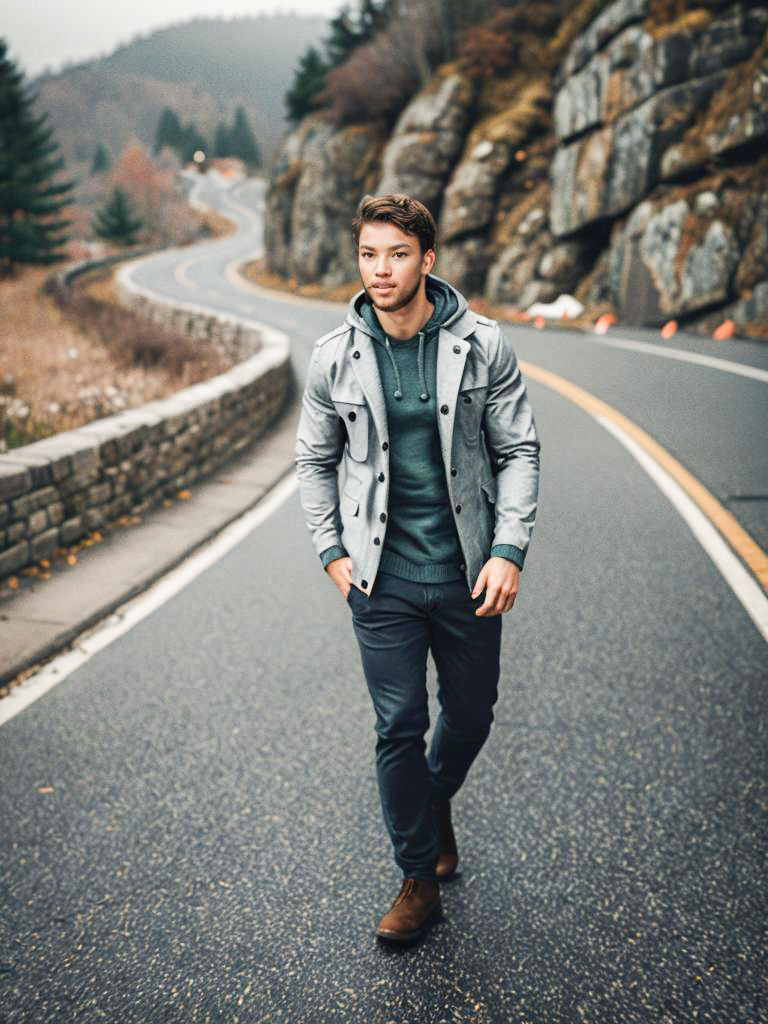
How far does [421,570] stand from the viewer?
7.88 ft

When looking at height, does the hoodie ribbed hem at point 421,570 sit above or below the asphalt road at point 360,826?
above

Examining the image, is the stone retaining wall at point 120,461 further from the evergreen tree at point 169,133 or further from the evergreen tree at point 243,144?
the evergreen tree at point 169,133

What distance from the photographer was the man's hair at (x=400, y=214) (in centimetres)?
221

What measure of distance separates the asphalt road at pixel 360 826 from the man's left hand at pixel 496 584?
3.43 feet

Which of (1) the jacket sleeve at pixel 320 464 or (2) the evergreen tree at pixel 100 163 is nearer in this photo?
(1) the jacket sleeve at pixel 320 464

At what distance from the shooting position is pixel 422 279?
91.1 inches

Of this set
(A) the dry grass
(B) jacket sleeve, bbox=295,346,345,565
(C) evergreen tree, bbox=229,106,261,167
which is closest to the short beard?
(B) jacket sleeve, bbox=295,346,345,565

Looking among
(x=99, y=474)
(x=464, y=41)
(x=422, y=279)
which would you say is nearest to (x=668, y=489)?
(x=99, y=474)

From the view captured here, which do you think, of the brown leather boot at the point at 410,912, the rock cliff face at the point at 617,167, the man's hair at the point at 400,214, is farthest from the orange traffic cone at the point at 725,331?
the brown leather boot at the point at 410,912

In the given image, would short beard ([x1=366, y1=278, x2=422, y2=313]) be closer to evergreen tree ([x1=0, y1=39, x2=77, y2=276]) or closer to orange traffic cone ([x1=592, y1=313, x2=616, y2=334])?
orange traffic cone ([x1=592, y1=313, x2=616, y2=334])

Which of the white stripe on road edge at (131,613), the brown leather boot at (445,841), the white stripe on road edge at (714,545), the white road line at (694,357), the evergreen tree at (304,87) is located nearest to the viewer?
the brown leather boot at (445,841)

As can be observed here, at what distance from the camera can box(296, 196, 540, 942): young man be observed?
2.34m

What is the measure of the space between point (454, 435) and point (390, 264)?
0.50 meters

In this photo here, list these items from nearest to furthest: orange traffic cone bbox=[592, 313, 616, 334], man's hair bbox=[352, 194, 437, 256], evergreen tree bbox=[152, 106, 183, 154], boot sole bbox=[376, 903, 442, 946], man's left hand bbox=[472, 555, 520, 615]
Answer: man's hair bbox=[352, 194, 437, 256], man's left hand bbox=[472, 555, 520, 615], boot sole bbox=[376, 903, 442, 946], orange traffic cone bbox=[592, 313, 616, 334], evergreen tree bbox=[152, 106, 183, 154]
